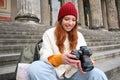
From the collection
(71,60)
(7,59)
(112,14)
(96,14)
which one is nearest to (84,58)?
(71,60)

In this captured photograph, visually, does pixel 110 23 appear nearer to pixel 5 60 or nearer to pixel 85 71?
pixel 5 60

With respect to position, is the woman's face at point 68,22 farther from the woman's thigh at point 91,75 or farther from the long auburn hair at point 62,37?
the woman's thigh at point 91,75

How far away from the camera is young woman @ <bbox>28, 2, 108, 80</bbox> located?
165cm

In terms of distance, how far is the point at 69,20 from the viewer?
1.96m

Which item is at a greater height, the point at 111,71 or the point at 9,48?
the point at 9,48

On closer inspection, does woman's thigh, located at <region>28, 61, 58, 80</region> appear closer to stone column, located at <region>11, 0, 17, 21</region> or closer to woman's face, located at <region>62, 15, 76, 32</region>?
woman's face, located at <region>62, 15, 76, 32</region>

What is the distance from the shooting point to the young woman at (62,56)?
165 cm

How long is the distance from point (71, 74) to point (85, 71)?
0.18 metres

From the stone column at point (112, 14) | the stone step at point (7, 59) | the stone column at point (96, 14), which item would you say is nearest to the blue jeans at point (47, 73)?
the stone step at point (7, 59)

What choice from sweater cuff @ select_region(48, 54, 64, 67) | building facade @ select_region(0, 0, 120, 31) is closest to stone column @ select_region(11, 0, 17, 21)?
building facade @ select_region(0, 0, 120, 31)

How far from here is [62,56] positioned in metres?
1.68

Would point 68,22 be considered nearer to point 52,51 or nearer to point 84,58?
point 52,51

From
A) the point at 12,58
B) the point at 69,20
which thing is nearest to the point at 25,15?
the point at 12,58

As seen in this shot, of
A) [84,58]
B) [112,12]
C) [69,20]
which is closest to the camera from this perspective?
[84,58]
